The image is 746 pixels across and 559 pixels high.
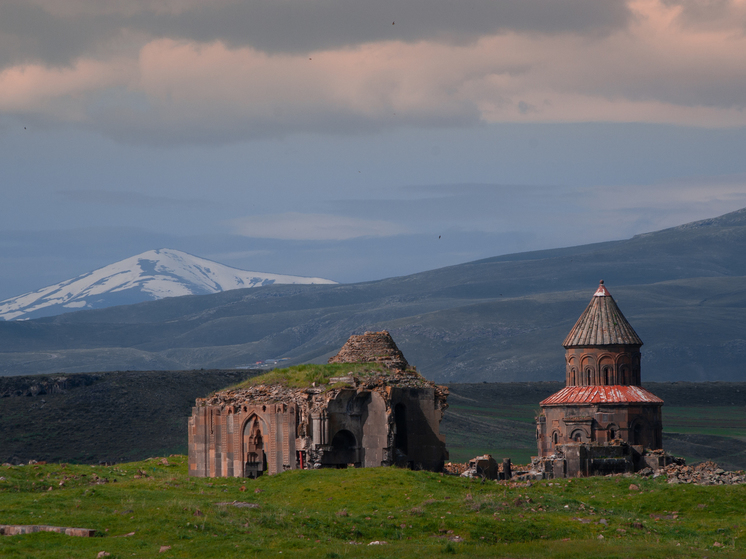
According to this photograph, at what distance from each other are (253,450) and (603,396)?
2201cm

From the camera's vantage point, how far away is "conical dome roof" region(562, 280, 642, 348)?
61.1 metres

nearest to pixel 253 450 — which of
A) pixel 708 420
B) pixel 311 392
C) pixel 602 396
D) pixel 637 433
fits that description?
pixel 311 392

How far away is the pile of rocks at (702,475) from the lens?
4484 cm

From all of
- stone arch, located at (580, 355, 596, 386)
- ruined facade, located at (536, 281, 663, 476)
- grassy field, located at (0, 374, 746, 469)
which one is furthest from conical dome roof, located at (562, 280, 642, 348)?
grassy field, located at (0, 374, 746, 469)

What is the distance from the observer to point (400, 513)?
33062 mm

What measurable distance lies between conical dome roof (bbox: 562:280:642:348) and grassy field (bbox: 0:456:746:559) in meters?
19.1

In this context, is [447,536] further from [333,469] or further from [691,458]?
[691,458]

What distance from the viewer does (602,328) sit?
6181cm

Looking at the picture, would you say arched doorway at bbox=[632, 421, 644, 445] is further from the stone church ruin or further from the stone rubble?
the stone rubble

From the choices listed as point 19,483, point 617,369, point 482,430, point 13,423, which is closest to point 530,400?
point 482,430

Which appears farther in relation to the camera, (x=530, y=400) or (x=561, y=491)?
(x=530, y=400)

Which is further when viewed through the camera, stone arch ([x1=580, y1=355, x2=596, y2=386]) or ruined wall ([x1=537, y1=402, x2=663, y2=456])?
stone arch ([x1=580, y1=355, x2=596, y2=386])

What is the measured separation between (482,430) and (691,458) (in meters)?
26.7

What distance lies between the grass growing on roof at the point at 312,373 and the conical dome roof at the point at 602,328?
17.9 meters
